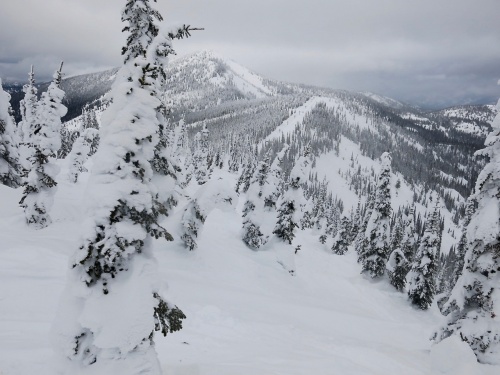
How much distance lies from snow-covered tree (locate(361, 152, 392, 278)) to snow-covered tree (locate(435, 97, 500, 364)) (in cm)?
2244

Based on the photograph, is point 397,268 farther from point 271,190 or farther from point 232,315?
point 232,315

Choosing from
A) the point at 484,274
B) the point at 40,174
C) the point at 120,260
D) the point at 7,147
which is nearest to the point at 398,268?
the point at 484,274

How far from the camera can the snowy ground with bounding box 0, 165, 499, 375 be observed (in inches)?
352

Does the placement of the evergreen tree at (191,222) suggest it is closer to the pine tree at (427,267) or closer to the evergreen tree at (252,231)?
the evergreen tree at (252,231)

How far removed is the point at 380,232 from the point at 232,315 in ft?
90.4

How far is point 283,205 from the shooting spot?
1177 inches

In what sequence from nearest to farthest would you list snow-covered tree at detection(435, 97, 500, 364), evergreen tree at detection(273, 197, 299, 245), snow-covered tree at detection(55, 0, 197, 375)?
1. snow-covered tree at detection(55, 0, 197, 375)
2. snow-covered tree at detection(435, 97, 500, 364)
3. evergreen tree at detection(273, 197, 299, 245)

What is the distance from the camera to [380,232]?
37625mm

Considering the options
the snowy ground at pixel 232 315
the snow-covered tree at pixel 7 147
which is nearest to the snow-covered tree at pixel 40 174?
the snowy ground at pixel 232 315

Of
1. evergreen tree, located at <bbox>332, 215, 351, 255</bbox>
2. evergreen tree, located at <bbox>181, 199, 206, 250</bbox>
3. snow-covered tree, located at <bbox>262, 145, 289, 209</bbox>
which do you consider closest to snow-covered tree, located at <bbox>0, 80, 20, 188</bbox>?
evergreen tree, located at <bbox>181, 199, 206, 250</bbox>

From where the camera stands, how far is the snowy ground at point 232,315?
8945mm

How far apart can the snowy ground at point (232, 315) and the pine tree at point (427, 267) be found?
2552 millimetres

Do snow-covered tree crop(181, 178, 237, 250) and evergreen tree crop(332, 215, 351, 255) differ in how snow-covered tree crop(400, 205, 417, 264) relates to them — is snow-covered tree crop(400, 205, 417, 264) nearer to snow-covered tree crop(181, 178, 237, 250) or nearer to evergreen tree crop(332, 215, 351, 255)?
snow-covered tree crop(181, 178, 237, 250)

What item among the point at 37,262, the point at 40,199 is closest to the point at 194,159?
the point at 40,199
